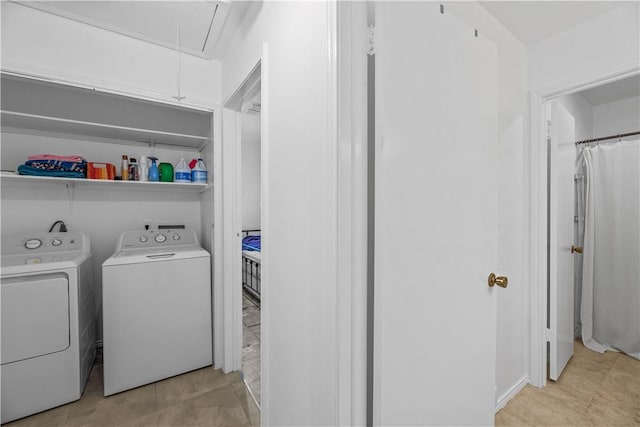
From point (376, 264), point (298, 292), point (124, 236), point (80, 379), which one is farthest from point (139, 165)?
point (376, 264)

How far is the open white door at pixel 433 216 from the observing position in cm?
83

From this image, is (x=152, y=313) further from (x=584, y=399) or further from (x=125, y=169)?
(x=584, y=399)

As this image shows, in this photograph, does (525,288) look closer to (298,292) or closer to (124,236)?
(298,292)

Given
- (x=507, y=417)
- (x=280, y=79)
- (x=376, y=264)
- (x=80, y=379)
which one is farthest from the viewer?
(x=80, y=379)

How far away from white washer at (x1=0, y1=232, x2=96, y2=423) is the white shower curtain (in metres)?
4.11

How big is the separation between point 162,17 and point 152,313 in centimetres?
192

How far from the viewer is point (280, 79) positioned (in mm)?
1156

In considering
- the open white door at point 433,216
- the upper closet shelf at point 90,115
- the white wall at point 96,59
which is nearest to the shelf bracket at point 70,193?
the upper closet shelf at point 90,115

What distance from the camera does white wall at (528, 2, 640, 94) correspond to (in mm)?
1485

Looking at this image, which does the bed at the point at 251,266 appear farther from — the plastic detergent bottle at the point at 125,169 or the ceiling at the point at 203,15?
the ceiling at the point at 203,15

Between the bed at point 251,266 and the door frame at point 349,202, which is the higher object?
the door frame at point 349,202

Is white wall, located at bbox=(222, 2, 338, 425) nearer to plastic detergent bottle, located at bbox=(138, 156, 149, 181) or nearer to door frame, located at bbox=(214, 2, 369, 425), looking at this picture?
door frame, located at bbox=(214, 2, 369, 425)

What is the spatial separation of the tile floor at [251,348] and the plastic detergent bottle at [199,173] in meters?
1.52

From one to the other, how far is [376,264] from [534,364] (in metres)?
1.93
